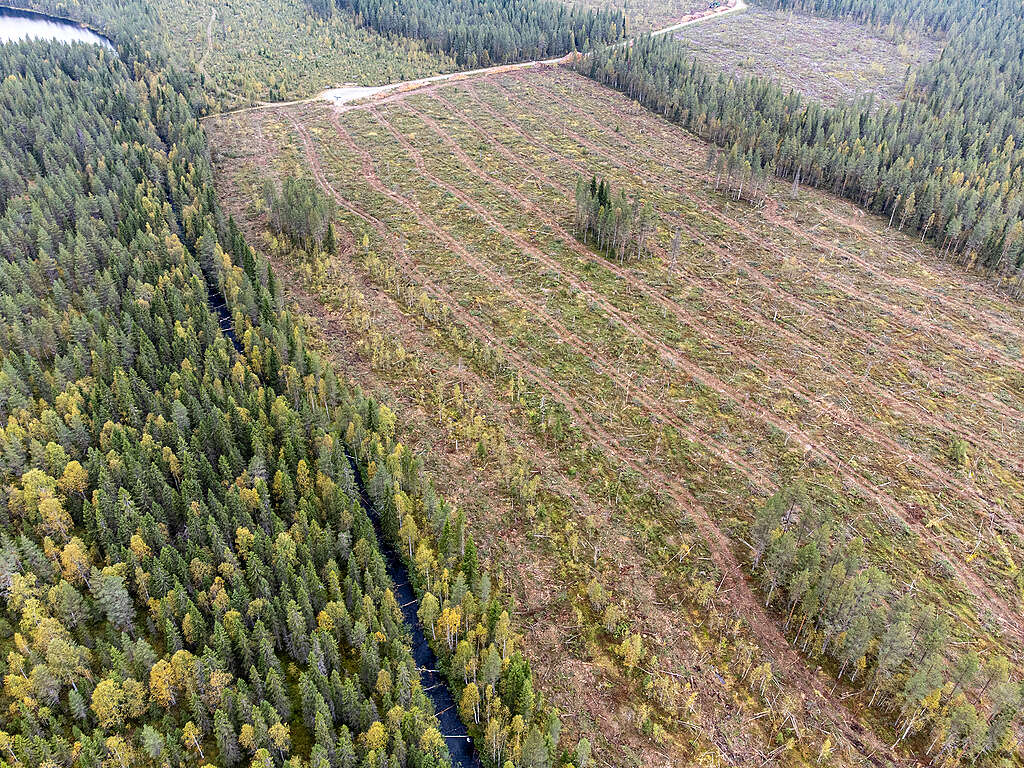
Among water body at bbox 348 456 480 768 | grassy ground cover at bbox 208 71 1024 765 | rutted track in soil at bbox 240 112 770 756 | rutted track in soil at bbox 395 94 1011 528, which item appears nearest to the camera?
water body at bbox 348 456 480 768

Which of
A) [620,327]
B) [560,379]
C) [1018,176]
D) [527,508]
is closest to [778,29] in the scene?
[1018,176]

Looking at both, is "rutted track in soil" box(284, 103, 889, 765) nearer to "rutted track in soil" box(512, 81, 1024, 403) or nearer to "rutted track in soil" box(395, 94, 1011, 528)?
"rutted track in soil" box(395, 94, 1011, 528)

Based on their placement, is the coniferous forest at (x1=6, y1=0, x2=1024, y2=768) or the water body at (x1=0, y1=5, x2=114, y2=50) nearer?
the coniferous forest at (x1=6, y1=0, x2=1024, y2=768)

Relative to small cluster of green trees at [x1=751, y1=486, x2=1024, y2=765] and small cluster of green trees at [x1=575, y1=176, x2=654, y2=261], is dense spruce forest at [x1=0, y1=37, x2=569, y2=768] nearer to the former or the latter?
small cluster of green trees at [x1=751, y1=486, x2=1024, y2=765]

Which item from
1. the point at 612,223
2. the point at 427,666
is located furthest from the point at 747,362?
the point at 427,666

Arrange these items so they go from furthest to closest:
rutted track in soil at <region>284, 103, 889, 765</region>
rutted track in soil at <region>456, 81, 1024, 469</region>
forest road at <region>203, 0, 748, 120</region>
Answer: forest road at <region>203, 0, 748, 120</region> → rutted track in soil at <region>456, 81, 1024, 469</region> → rutted track in soil at <region>284, 103, 889, 765</region>

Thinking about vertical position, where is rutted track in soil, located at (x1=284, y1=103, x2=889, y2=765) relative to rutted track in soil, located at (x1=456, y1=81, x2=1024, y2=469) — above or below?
below

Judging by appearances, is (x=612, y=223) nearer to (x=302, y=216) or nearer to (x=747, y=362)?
(x=747, y=362)

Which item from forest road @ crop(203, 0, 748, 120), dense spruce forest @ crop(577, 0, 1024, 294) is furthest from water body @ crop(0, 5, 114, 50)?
dense spruce forest @ crop(577, 0, 1024, 294)

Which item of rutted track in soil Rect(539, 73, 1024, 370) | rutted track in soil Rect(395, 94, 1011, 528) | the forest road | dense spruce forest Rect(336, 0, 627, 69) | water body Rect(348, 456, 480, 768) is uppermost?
dense spruce forest Rect(336, 0, 627, 69)
